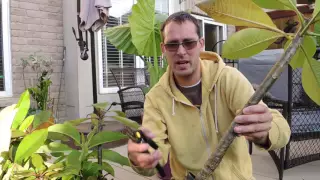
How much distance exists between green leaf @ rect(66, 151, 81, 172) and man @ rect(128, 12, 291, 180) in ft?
1.11

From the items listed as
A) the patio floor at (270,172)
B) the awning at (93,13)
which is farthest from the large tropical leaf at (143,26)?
the patio floor at (270,172)

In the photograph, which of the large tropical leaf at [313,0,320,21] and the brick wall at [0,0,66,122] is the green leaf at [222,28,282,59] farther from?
the brick wall at [0,0,66,122]

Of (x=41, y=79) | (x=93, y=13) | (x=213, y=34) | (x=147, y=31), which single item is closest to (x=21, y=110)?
(x=147, y=31)

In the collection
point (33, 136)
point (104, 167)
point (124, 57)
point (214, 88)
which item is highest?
point (124, 57)

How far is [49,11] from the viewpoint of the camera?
5.02 metres

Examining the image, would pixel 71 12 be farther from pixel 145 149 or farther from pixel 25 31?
pixel 145 149

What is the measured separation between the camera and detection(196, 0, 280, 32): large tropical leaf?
2.15 feet

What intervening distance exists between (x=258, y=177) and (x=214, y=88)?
166 cm

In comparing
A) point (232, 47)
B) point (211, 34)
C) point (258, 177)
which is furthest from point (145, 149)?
point (211, 34)

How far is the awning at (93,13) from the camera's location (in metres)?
3.08

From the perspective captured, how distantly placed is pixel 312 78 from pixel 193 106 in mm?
781

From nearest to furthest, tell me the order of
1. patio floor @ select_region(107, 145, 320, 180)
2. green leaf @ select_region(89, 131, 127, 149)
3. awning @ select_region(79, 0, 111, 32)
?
green leaf @ select_region(89, 131, 127, 149)
patio floor @ select_region(107, 145, 320, 180)
awning @ select_region(79, 0, 111, 32)

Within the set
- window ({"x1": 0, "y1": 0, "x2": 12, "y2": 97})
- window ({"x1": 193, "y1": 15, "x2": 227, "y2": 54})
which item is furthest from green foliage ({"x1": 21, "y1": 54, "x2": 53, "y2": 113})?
window ({"x1": 193, "y1": 15, "x2": 227, "y2": 54})

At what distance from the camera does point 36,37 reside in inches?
192
